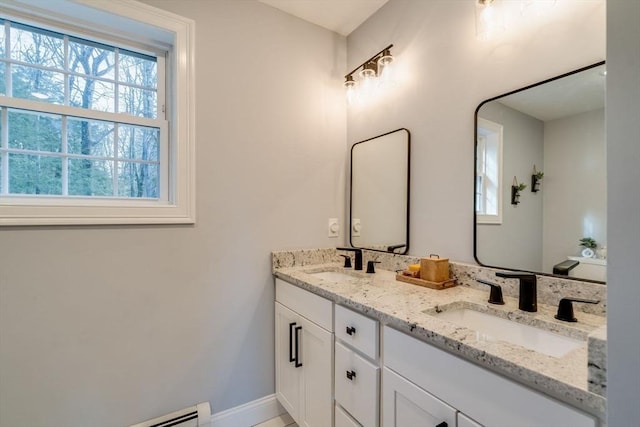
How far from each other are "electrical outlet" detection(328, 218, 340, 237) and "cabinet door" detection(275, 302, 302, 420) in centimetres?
61

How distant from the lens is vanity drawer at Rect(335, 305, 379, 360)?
107 cm

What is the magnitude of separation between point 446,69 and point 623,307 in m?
1.34

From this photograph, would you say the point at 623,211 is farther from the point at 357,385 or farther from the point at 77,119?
the point at 77,119

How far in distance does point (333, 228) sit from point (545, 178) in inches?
49.6

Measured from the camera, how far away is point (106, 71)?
155cm

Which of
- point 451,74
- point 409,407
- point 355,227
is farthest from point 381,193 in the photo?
point 409,407

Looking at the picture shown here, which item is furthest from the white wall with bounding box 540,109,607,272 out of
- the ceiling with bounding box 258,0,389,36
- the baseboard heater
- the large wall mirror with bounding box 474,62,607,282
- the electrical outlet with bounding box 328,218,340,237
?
the baseboard heater

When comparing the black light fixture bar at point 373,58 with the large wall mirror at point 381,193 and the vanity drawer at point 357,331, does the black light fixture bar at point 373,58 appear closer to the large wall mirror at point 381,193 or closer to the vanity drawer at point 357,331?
the large wall mirror at point 381,193

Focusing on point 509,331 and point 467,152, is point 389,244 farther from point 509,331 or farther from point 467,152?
point 509,331

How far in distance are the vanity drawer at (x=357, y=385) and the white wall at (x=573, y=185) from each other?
0.79 m

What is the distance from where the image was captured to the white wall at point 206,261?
129 centimetres

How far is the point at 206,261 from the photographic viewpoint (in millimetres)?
1635

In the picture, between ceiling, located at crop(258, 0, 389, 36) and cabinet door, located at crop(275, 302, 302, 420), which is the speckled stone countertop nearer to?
cabinet door, located at crop(275, 302, 302, 420)

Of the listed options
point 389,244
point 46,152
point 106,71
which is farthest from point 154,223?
point 389,244
